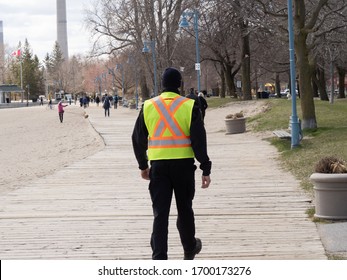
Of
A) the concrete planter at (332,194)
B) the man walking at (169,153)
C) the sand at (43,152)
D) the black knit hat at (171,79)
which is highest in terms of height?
the black knit hat at (171,79)

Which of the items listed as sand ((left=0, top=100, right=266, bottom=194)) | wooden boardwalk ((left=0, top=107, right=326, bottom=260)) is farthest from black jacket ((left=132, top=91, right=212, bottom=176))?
sand ((left=0, top=100, right=266, bottom=194))

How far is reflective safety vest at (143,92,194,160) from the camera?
702cm

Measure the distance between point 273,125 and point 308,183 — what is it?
17639 millimetres

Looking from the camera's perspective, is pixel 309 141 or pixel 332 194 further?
pixel 309 141

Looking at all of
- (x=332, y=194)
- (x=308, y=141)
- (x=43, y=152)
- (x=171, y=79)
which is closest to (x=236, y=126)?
(x=43, y=152)

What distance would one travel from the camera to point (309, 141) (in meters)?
22.2

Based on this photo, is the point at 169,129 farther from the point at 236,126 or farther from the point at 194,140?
the point at 236,126

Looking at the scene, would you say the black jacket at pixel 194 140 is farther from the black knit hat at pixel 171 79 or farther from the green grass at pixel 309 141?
the green grass at pixel 309 141

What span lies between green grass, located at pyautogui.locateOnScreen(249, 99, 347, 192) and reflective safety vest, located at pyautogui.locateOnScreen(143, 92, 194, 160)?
640 cm

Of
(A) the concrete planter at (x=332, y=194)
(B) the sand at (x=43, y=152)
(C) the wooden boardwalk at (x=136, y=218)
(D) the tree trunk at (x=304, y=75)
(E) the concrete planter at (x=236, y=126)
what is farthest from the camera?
(E) the concrete planter at (x=236, y=126)

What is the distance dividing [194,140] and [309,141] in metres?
15.7

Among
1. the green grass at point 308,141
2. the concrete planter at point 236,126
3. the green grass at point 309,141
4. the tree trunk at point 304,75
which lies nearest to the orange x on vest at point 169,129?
the green grass at point 308,141

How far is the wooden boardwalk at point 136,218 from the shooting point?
28.2ft

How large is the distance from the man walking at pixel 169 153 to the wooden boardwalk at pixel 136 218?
1204 mm
